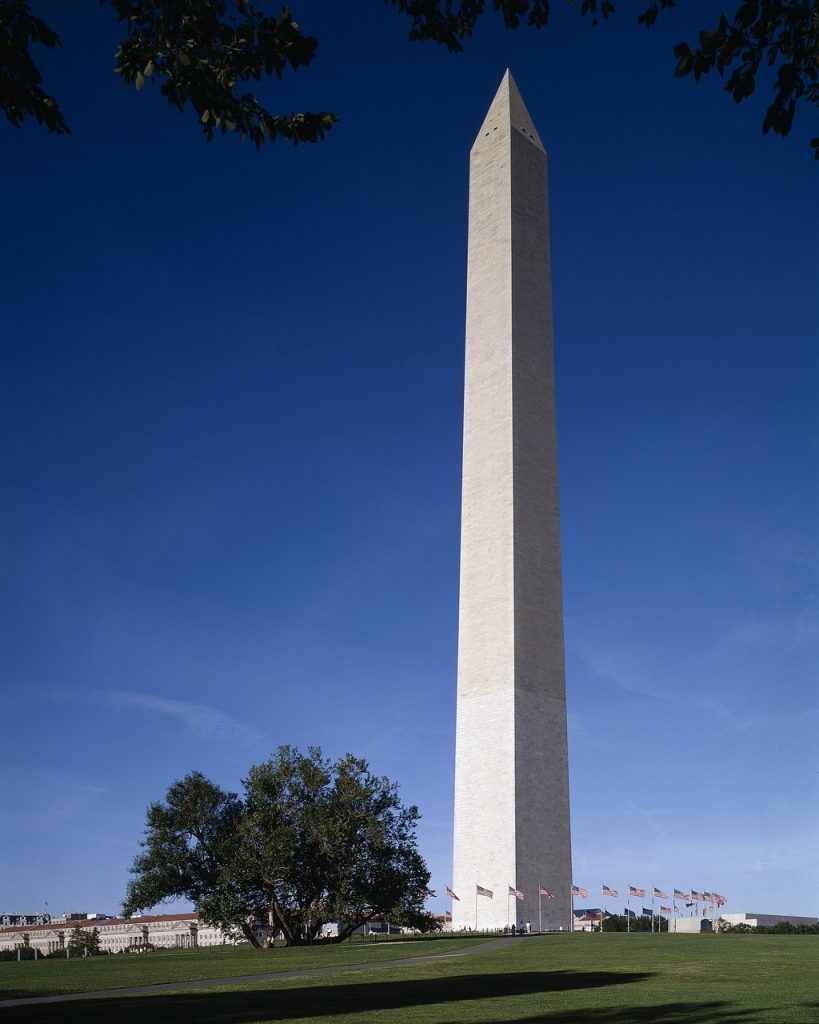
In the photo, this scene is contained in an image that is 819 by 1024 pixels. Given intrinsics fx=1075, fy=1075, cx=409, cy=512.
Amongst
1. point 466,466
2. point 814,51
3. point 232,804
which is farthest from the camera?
point 466,466

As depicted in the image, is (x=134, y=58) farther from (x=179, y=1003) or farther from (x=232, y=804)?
(x=232, y=804)

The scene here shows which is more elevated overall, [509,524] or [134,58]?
[509,524]

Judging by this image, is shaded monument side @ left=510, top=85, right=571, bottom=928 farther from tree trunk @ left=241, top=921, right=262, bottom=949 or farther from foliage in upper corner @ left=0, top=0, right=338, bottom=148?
foliage in upper corner @ left=0, top=0, right=338, bottom=148

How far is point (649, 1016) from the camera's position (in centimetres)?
1293

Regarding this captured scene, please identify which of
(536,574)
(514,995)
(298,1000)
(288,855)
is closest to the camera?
(298,1000)

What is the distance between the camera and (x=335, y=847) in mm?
38438

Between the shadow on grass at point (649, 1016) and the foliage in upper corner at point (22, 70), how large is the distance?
1052 centimetres

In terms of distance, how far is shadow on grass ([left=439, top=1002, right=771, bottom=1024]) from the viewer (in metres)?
12.5

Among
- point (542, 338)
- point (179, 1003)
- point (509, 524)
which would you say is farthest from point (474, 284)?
point (179, 1003)

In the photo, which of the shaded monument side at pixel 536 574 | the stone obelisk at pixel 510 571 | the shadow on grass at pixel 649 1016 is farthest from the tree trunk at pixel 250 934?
the shadow on grass at pixel 649 1016

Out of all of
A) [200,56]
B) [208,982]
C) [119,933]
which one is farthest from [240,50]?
[119,933]

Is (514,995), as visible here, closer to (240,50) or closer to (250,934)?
(240,50)

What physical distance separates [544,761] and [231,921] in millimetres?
16350

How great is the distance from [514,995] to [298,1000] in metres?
3.22
